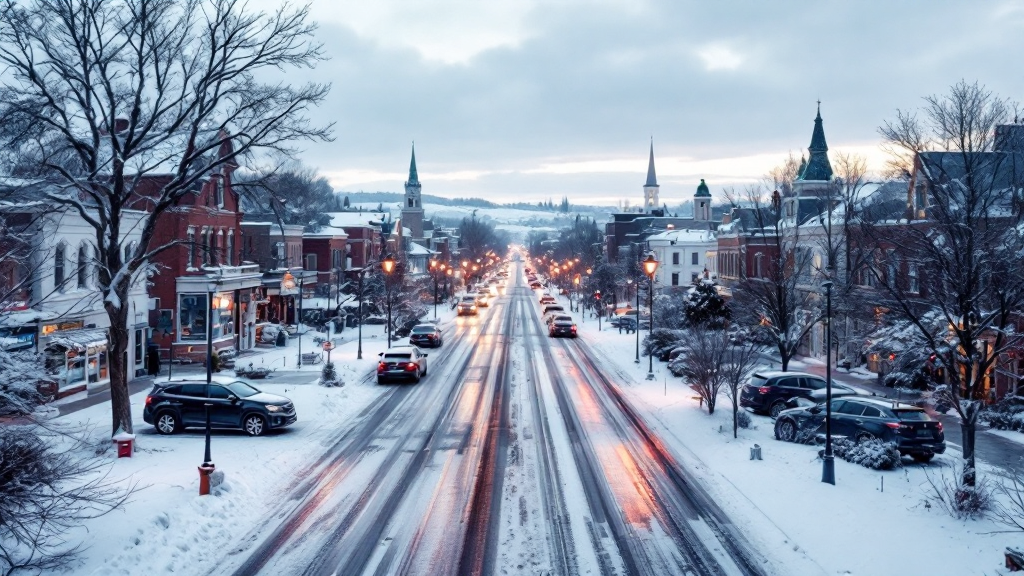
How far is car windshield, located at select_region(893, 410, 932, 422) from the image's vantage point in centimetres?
1847

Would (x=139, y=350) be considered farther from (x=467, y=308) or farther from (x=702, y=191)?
(x=702, y=191)

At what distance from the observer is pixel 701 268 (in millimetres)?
76938

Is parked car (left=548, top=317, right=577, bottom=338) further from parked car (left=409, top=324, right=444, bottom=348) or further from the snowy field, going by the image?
the snowy field

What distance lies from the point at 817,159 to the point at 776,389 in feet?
113

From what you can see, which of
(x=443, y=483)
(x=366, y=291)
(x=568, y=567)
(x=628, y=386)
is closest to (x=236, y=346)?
(x=366, y=291)

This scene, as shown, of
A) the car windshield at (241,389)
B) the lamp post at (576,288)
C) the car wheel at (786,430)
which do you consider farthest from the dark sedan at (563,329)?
the car windshield at (241,389)

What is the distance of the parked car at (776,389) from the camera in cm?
2470

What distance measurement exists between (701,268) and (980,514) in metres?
64.7

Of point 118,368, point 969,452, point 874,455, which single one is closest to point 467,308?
point 118,368

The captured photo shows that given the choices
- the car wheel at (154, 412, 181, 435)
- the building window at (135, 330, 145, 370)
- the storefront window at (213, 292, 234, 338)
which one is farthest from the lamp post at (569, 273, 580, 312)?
the car wheel at (154, 412, 181, 435)

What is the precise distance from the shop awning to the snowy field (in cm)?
1982

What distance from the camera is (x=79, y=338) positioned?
89.5 feet

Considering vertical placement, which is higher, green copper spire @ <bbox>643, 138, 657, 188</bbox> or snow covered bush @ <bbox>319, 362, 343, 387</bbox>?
green copper spire @ <bbox>643, 138, 657, 188</bbox>

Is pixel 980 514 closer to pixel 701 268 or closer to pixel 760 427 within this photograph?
pixel 760 427
